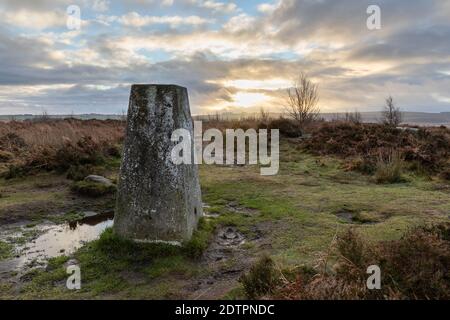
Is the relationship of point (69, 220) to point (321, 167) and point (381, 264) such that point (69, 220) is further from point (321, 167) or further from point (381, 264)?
point (321, 167)

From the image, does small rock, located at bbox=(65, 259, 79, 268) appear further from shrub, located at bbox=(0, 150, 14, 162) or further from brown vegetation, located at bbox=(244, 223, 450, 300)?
shrub, located at bbox=(0, 150, 14, 162)

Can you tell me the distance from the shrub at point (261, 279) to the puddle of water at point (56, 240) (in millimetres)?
3092

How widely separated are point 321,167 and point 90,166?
717 cm

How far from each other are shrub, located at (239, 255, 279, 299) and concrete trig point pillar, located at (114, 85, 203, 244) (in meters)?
1.81

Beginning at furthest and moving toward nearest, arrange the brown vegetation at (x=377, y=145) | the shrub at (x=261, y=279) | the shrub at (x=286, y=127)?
the shrub at (x=286, y=127) → the brown vegetation at (x=377, y=145) → the shrub at (x=261, y=279)

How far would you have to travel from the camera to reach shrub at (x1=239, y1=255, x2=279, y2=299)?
13.1 ft

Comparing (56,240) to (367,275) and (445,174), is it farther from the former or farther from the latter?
(445,174)

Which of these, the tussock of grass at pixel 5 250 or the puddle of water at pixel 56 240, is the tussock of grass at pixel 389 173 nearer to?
the puddle of water at pixel 56 240

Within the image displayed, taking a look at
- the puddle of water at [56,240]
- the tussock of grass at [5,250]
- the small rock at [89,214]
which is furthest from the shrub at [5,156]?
the tussock of grass at [5,250]

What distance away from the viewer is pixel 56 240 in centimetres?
647

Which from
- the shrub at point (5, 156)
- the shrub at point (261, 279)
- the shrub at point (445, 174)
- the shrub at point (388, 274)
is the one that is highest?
the shrub at point (5, 156)

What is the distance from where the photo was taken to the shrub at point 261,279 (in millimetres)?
3986

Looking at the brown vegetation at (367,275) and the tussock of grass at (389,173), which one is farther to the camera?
the tussock of grass at (389,173)
